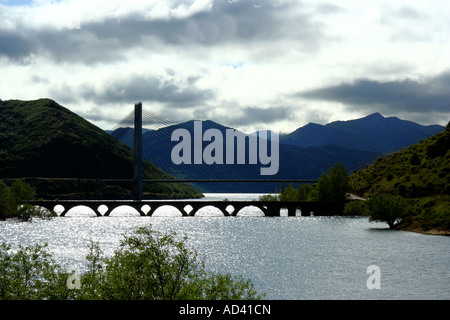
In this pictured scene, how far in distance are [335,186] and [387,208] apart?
209 ft

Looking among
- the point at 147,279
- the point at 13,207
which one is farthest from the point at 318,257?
the point at 13,207

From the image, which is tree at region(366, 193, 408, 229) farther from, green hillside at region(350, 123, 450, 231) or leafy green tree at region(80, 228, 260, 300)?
leafy green tree at region(80, 228, 260, 300)

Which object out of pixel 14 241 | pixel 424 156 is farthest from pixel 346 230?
pixel 14 241

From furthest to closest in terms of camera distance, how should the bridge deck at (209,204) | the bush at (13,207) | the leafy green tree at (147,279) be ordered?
the bridge deck at (209,204), the bush at (13,207), the leafy green tree at (147,279)

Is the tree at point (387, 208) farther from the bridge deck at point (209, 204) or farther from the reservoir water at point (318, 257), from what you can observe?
the bridge deck at point (209, 204)

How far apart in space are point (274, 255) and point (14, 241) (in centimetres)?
5235

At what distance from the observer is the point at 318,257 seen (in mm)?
80625

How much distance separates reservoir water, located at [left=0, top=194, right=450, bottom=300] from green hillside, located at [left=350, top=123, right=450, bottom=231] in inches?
242

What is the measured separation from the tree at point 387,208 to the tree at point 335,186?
59.2 m

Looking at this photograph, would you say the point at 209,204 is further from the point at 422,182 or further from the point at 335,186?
the point at 422,182

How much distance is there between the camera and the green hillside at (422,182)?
112250 mm

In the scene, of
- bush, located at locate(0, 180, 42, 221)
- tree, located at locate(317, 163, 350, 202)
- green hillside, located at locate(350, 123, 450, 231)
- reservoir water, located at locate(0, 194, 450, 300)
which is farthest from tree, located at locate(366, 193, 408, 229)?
bush, located at locate(0, 180, 42, 221)

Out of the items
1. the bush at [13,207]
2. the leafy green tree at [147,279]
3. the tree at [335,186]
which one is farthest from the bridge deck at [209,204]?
the leafy green tree at [147,279]

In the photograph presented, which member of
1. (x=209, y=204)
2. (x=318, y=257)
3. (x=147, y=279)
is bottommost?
(x=318, y=257)
